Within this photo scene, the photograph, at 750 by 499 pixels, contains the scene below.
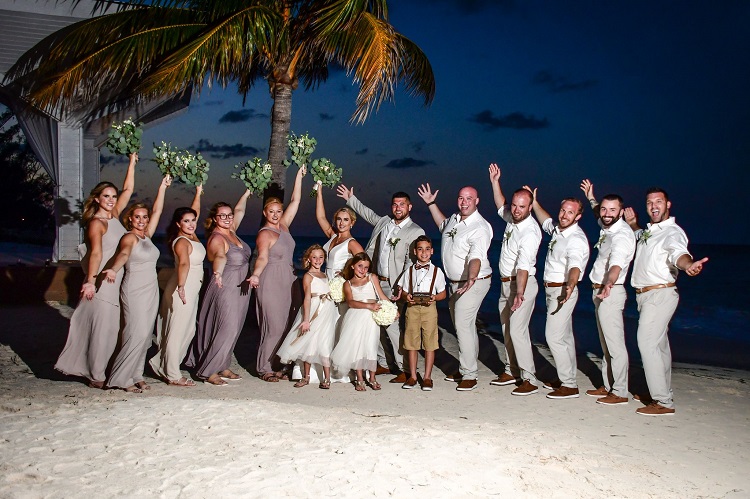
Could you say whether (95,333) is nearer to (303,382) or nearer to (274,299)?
(274,299)

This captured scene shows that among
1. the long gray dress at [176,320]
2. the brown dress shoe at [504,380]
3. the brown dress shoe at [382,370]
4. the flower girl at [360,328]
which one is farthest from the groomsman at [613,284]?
the long gray dress at [176,320]

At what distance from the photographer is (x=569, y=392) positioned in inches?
283

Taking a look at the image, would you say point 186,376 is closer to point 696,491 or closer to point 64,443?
point 64,443

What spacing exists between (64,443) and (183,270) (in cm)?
245

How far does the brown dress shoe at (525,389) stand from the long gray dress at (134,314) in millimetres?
3839

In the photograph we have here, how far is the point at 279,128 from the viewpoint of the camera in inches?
433

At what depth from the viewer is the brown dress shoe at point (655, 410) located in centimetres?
648

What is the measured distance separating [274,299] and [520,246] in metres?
2.75

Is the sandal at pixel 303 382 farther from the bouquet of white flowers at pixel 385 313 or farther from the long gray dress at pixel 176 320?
the long gray dress at pixel 176 320

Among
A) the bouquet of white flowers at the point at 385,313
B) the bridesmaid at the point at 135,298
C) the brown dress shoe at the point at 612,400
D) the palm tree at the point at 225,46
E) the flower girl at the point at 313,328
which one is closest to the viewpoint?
the bridesmaid at the point at 135,298

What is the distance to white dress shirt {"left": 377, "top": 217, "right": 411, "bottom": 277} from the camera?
821 cm

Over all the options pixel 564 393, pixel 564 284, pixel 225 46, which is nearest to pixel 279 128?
pixel 225 46

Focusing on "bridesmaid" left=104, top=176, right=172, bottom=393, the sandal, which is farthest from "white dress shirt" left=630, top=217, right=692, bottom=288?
"bridesmaid" left=104, top=176, right=172, bottom=393

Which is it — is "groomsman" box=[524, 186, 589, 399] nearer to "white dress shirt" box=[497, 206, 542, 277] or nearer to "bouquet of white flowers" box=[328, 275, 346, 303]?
"white dress shirt" box=[497, 206, 542, 277]
